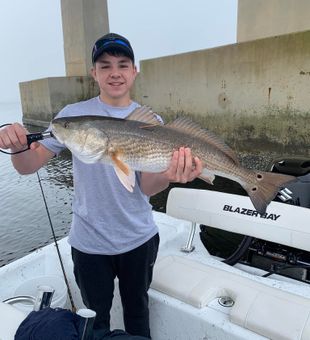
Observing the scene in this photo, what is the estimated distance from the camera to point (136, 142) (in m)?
1.89

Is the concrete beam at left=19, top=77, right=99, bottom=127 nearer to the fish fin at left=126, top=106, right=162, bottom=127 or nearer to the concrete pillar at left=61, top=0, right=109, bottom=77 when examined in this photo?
the concrete pillar at left=61, top=0, right=109, bottom=77

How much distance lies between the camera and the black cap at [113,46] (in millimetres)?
1937

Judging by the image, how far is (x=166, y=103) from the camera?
12914 mm

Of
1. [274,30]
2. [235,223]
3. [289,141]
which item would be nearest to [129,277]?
[235,223]

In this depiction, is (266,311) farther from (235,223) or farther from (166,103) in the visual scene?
(166,103)

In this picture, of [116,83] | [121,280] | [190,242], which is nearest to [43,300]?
[121,280]

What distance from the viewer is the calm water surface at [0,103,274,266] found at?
622 centimetres

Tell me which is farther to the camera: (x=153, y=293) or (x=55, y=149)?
(x=153, y=293)

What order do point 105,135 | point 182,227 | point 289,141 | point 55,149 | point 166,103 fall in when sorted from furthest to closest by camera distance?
point 166,103 → point 289,141 → point 182,227 → point 55,149 → point 105,135

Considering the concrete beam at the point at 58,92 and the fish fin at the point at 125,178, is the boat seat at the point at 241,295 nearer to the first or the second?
the fish fin at the point at 125,178

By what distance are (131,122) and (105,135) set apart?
0.16m

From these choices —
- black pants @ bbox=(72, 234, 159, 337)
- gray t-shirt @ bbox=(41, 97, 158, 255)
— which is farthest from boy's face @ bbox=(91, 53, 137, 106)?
black pants @ bbox=(72, 234, 159, 337)

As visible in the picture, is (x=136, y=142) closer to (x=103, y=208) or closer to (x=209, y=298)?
(x=103, y=208)

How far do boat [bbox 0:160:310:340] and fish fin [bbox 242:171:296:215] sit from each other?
0.61m
